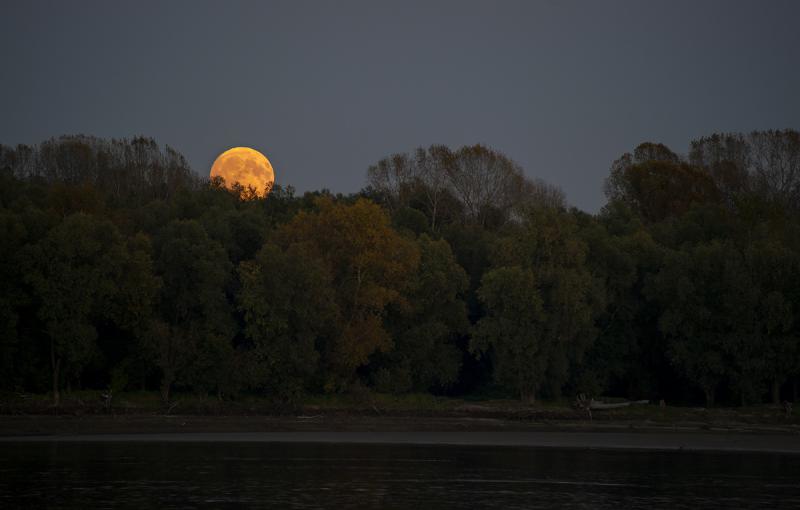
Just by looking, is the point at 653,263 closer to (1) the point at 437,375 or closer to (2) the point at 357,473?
(1) the point at 437,375

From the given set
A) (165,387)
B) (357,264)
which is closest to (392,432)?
(357,264)

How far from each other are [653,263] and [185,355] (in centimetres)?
3981

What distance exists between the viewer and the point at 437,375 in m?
83.8

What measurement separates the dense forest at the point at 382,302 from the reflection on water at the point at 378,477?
1811 cm

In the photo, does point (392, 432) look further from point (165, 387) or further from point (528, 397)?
point (165, 387)

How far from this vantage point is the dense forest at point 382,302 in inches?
2817

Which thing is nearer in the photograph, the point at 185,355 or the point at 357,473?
the point at 357,473

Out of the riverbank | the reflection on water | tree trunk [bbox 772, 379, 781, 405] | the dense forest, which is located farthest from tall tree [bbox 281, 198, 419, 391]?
tree trunk [bbox 772, 379, 781, 405]

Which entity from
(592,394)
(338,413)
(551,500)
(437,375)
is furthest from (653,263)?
(551,500)

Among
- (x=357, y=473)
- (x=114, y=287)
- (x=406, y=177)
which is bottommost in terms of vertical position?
(x=357, y=473)

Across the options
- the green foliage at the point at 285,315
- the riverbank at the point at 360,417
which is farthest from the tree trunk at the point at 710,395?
the green foliage at the point at 285,315

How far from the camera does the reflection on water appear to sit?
35.2 m

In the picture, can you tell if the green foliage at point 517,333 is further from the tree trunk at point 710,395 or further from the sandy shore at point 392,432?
the tree trunk at point 710,395

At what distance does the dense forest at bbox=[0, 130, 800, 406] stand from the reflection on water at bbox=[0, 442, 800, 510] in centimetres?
1811
